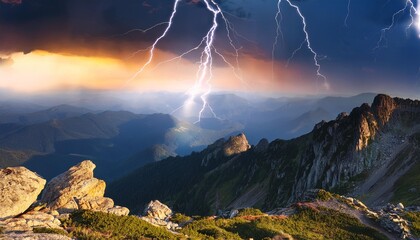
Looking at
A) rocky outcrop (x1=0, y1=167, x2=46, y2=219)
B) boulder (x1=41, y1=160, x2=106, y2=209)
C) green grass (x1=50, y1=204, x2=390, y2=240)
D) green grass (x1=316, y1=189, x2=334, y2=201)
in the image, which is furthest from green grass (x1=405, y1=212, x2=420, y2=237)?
rocky outcrop (x1=0, y1=167, x2=46, y2=219)

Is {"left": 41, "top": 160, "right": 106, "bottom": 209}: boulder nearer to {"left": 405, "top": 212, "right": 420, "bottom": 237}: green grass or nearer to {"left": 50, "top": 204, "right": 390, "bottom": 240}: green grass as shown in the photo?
{"left": 50, "top": 204, "right": 390, "bottom": 240}: green grass

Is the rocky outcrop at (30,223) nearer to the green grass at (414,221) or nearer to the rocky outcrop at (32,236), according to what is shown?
the rocky outcrop at (32,236)

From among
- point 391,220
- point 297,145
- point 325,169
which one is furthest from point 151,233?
point 297,145

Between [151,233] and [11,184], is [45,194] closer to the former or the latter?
[11,184]

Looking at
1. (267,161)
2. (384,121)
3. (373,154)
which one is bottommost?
(267,161)

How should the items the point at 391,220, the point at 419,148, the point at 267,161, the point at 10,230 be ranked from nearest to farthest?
the point at 10,230
the point at 391,220
the point at 419,148
the point at 267,161

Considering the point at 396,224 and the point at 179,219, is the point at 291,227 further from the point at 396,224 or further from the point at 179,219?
the point at 179,219
